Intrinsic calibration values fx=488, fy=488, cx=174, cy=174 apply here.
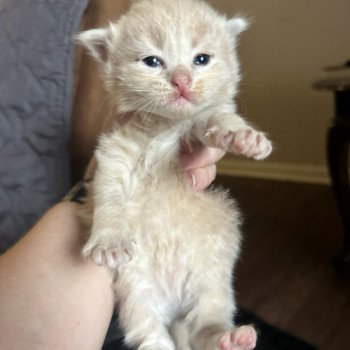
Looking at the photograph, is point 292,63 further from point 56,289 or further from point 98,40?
point 56,289

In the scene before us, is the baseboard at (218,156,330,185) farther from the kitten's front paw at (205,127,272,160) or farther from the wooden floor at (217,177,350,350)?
the kitten's front paw at (205,127,272,160)

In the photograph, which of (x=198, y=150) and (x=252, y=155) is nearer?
(x=252, y=155)

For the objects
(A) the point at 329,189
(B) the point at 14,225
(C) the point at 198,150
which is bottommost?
(A) the point at 329,189

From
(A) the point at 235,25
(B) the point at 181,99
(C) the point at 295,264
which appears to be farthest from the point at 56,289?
(C) the point at 295,264

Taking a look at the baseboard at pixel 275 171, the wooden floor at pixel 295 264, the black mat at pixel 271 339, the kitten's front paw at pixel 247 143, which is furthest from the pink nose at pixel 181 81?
the baseboard at pixel 275 171

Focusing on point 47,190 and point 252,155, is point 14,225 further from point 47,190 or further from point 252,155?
point 252,155

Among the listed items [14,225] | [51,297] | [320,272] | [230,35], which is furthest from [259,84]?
[51,297]

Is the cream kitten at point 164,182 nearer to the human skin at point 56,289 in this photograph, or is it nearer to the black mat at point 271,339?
the human skin at point 56,289
